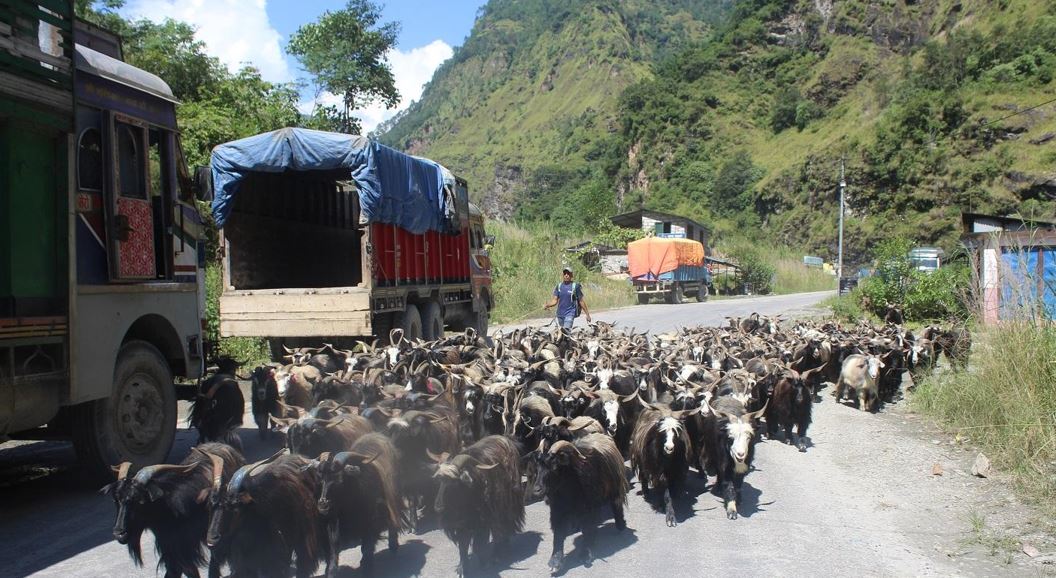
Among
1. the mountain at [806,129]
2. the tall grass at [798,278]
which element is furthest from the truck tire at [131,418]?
the tall grass at [798,278]

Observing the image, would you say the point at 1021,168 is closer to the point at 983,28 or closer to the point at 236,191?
the point at 983,28

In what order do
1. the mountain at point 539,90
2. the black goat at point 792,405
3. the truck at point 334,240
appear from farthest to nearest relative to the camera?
the mountain at point 539,90, the truck at point 334,240, the black goat at point 792,405

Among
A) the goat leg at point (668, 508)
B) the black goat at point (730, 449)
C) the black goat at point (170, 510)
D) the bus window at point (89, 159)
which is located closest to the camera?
the black goat at point (170, 510)

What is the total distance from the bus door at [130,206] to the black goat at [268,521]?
2.90 metres

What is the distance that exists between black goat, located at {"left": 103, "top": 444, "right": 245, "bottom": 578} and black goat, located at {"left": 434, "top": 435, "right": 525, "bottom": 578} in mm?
1340

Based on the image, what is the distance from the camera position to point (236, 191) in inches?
448

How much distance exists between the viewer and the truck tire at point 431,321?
1385 centimetres

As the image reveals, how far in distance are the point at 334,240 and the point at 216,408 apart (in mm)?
7510

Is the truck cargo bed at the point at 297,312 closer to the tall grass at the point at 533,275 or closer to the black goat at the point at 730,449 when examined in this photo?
the black goat at the point at 730,449

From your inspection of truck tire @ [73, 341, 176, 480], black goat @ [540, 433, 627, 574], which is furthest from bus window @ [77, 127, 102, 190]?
black goat @ [540, 433, 627, 574]

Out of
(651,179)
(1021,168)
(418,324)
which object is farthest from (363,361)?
(651,179)

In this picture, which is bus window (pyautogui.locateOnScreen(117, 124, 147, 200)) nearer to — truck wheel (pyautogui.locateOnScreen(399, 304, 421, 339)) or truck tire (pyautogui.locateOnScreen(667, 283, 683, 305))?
truck wheel (pyautogui.locateOnScreen(399, 304, 421, 339))

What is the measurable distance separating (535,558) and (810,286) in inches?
1759

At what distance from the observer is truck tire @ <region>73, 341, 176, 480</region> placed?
6402 millimetres
